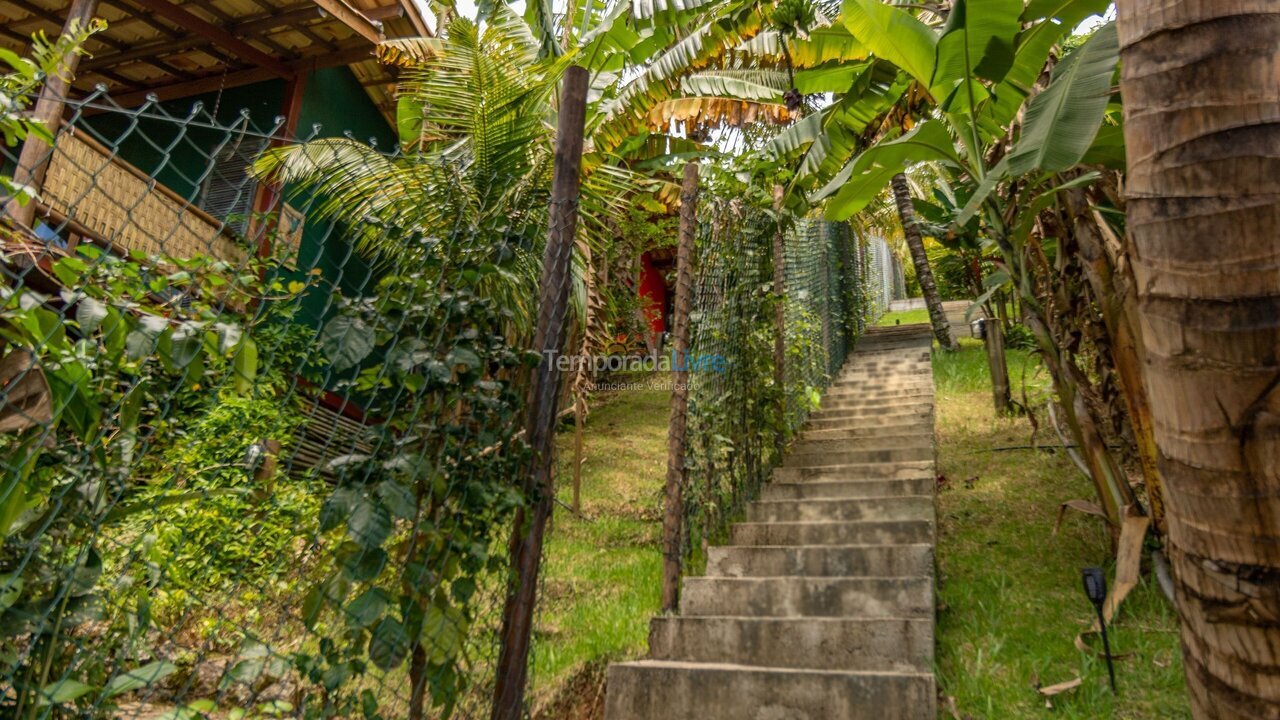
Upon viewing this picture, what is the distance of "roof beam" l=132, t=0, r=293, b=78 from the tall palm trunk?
880 cm

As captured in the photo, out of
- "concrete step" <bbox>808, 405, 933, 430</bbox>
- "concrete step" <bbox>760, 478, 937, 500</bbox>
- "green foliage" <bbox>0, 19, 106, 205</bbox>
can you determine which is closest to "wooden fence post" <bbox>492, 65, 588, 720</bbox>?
"green foliage" <bbox>0, 19, 106, 205</bbox>

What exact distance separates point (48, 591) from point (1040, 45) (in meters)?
4.22

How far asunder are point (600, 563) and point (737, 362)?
1820mm

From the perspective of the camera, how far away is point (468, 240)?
1993mm

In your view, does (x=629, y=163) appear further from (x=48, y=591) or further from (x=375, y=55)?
(x=48, y=591)

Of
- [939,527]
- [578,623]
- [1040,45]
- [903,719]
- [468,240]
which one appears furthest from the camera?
[939,527]

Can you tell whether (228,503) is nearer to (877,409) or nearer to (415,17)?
(877,409)

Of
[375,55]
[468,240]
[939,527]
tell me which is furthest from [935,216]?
[375,55]

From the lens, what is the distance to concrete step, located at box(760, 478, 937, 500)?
446 cm

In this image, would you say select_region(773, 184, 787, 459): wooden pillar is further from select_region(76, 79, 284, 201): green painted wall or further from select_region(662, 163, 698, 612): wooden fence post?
select_region(76, 79, 284, 201): green painted wall

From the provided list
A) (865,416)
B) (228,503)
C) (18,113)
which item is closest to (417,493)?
(18,113)

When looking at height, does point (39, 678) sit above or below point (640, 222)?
below

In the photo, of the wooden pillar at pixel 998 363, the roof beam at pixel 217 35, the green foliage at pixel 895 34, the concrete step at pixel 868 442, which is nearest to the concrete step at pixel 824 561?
the concrete step at pixel 868 442

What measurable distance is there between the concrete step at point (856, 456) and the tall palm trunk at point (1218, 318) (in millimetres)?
4186
